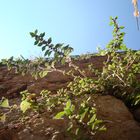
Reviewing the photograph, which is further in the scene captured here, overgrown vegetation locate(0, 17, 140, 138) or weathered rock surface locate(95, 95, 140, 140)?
overgrown vegetation locate(0, 17, 140, 138)

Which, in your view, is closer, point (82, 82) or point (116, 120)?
point (116, 120)

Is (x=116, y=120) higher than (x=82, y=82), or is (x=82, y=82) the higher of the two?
(x=82, y=82)

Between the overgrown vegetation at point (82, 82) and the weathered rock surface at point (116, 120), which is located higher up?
the overgrown vegetation at point (82, 82)

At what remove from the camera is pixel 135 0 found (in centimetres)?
452

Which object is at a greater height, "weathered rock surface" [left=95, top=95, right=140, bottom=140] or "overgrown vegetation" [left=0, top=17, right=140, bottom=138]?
"overgrown vegetation" [left=0, top=17, right=140, bottom=138]

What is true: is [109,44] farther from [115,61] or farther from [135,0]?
[135,0]

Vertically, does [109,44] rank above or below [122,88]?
above

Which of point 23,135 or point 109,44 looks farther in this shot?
point 109,44

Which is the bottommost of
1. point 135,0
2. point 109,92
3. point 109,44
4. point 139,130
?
point 139,130

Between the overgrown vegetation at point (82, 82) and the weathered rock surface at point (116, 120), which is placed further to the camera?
the overgrown vegetation at point (82, 82)

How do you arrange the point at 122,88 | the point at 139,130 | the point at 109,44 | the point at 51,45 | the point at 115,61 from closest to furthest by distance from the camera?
the point at 139,130 → the point at 51,45 → the point at 122,88 → the point at 115,61 → the point at 109,44

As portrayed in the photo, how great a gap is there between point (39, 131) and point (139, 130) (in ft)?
3.02

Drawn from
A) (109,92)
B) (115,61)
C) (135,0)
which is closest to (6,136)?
(109,92)

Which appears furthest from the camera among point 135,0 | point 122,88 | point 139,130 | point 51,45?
point 135,0
